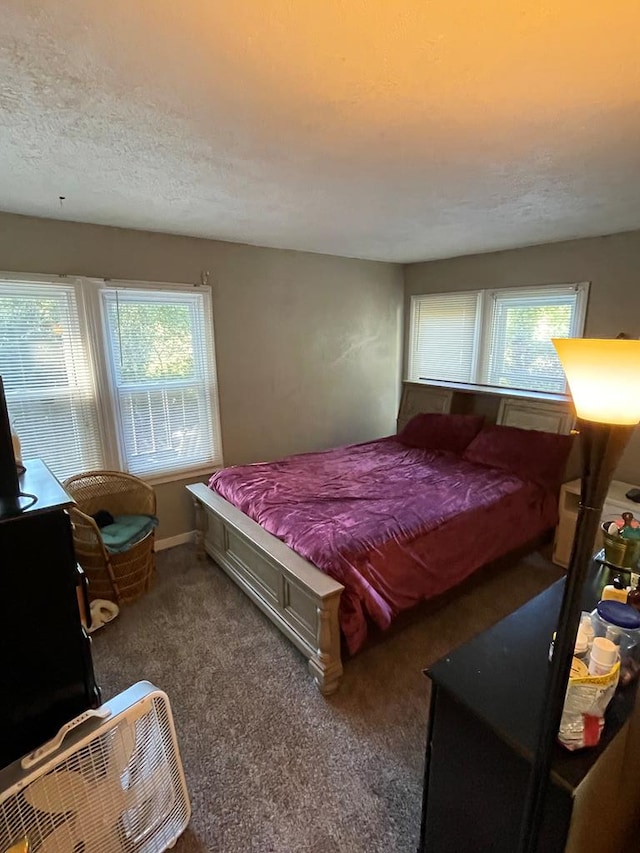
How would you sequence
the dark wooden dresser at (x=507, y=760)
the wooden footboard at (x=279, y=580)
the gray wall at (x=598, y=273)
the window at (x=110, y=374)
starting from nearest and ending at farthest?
the dark wooden dresser at (x=507, y=760), the wooden footboard at (x=279, y=580), the window at (x=110, y=374), the gray wall at (x=598, y=273)

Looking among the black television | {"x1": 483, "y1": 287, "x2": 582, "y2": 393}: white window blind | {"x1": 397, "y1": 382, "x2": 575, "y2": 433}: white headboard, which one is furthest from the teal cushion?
{"x1": 483, "y1": 287, "x2": 582, "y2": 393}: white window blind

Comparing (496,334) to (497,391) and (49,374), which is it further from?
(49,374)

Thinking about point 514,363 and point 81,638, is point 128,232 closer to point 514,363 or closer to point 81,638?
point 81,638

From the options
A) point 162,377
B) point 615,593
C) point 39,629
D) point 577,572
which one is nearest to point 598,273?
point 615,593

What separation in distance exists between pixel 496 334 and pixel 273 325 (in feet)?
6.55

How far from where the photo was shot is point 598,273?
312 cm

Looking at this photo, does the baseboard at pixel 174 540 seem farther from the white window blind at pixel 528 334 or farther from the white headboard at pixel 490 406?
the white window blind at pixel 528 334

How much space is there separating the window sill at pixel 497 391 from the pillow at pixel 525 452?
11.1 inches

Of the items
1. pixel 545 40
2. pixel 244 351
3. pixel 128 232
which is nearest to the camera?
pixel 545 40

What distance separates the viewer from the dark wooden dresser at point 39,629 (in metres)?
1.18

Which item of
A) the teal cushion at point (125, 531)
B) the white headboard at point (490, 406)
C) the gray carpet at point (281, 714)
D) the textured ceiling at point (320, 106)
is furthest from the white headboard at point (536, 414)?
the teal cushion at point (125, 531)

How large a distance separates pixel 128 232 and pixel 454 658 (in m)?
3.11

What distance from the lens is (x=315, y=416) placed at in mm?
4102

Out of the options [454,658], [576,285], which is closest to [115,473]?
[454,658]
